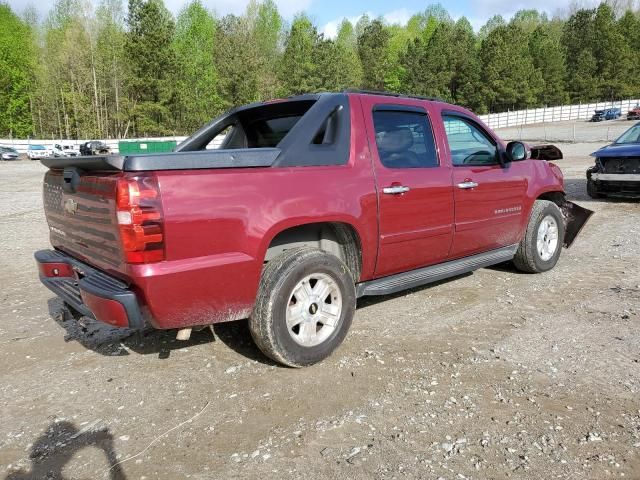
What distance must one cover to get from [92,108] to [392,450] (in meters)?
62.8

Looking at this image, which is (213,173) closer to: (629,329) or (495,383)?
(495,383)

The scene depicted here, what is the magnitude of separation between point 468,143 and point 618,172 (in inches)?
279

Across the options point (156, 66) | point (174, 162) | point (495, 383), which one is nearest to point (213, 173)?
point (174, 162)

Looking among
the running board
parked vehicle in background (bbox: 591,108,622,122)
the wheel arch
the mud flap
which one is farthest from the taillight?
parked vehicle in background (bbox: 591,108,622,122)

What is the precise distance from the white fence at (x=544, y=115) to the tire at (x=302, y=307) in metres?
60.7

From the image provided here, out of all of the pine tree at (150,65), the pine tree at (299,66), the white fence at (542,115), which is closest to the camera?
the pine tree at (150,65)

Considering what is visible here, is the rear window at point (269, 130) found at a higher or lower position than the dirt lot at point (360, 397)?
higher

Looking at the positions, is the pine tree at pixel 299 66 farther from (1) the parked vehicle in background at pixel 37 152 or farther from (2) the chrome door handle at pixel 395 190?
(2) the chrome door handle at pixel 395 190

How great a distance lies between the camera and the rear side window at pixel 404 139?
13.2ft

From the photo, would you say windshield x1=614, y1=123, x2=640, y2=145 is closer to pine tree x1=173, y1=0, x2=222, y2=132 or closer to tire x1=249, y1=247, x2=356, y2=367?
tire x1=249, y1=247, x2=356, y2=367

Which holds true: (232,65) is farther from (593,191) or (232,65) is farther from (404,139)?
(404,139)

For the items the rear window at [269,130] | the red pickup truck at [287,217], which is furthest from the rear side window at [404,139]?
the rear window at [269,130]

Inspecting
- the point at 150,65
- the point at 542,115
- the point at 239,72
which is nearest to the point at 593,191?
the point at 150,65

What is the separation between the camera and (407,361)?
143 inches
